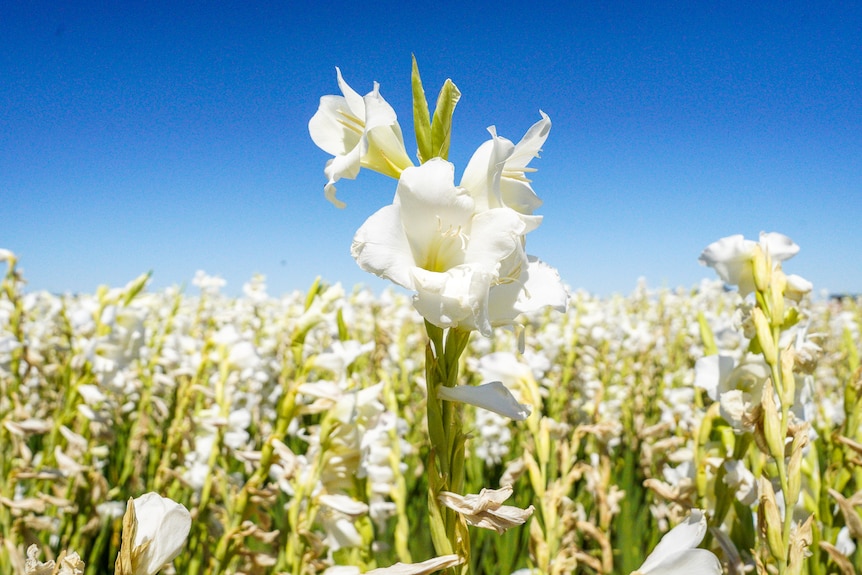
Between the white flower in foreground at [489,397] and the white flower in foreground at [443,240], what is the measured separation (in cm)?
8

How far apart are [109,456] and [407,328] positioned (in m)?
2.30

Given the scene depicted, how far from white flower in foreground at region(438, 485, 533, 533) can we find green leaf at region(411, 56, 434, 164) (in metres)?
0.42

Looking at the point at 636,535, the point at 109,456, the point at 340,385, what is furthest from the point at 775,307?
the point at 109,456

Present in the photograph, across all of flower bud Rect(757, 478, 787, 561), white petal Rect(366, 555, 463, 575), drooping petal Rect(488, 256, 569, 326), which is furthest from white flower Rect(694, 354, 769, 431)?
white petal Rect(366, 555, 463, 575)

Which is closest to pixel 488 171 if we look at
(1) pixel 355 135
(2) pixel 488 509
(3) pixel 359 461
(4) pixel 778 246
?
(1) pixel 355 135

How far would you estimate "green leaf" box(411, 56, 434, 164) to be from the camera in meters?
0.70

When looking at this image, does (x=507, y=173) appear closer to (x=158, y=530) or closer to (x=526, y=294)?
(x=526, y=294)

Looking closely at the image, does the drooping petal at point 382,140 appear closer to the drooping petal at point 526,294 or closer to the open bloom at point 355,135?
the open bloom at point 355,135

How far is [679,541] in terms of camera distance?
80 centimetres

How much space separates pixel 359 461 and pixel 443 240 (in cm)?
93

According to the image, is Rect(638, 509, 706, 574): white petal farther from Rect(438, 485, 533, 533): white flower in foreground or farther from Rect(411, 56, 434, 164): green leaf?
Rect(411, 56, 434, 164): green leaf

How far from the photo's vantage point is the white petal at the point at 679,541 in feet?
2.56

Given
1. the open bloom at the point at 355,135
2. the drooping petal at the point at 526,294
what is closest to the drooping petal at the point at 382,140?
the open bloom at the point at 355,135

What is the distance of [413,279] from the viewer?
630 millimetres
